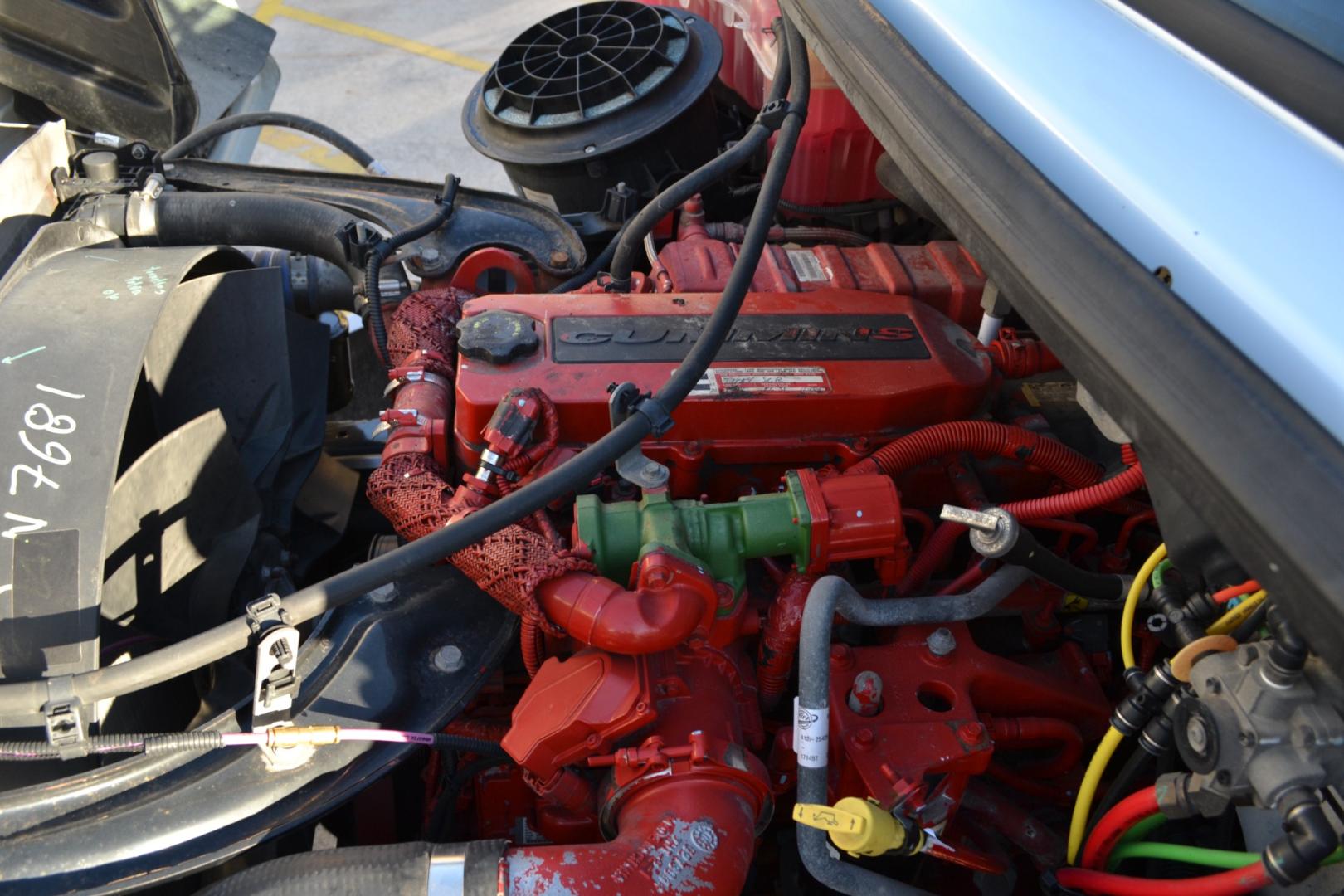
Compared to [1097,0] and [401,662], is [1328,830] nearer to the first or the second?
[1097,0]

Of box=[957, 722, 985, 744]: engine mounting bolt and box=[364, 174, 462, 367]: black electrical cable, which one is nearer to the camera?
box=[957, 722, 985, 744]: engine mounting bolt

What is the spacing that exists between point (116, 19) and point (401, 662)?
1.57 m

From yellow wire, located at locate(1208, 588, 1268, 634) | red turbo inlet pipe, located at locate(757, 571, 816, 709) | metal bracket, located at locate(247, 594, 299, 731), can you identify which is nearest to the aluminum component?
yellow wire, located at locate(1208, 588, 1268, 634)

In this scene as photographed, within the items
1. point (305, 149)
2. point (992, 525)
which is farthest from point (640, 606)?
point (305, 149)

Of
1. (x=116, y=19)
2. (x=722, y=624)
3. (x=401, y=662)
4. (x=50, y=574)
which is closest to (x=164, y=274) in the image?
(x=50, y=574)

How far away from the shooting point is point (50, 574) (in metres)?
1.08

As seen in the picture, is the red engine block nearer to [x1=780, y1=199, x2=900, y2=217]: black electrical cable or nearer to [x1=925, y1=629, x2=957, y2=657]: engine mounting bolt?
[x1=925, y1=629, x2=957, y2=657]: engine mounting bolt

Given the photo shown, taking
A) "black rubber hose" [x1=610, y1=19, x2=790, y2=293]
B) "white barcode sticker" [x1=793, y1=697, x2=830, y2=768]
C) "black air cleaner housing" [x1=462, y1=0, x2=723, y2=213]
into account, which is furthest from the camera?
"black air cleaner housing" [x1=462, y1=0, x2=723, y2=213]

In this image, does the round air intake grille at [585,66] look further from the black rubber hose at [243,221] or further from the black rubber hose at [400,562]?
the black rubber hose at [400,562]

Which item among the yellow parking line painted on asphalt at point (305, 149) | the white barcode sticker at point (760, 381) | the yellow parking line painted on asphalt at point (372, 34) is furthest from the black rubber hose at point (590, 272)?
the yellow parking line painted on asphalt at point (372, 34)

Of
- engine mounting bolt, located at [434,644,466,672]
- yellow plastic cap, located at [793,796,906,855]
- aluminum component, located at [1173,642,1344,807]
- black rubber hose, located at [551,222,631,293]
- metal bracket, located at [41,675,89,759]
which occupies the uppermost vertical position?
aluminum component, located at [1173,642,1344,807]

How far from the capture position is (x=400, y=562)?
1107mm

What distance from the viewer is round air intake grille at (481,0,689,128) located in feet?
6.83

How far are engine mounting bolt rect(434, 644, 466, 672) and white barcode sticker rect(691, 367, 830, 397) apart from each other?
18.2 inches
